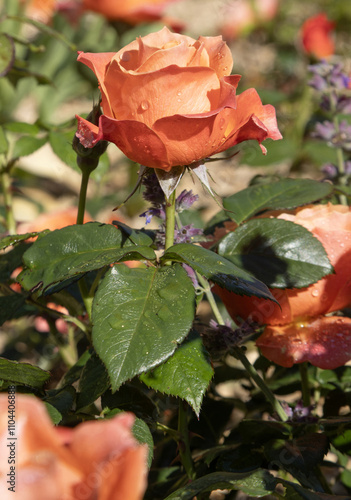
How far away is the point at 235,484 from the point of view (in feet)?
1.69

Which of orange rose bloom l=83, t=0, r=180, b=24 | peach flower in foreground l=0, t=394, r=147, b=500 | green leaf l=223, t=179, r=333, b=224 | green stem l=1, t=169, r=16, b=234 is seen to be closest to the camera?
peach flower in foreground l=0, t=394, r=147, b=500

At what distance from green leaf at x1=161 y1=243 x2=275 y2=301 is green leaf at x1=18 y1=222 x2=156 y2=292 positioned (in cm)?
5

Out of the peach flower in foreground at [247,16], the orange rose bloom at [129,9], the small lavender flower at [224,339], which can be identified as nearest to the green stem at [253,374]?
the small lavender flower at [224,339]

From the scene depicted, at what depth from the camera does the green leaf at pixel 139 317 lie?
47 centimetres

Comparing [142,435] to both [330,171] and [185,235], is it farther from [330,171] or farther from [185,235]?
[330,171]

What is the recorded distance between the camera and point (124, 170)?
98.0 inches

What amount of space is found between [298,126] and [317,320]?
1.75 meters

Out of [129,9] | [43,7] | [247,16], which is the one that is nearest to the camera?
[129,9]

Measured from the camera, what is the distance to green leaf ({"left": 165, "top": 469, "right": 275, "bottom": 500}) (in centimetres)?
51

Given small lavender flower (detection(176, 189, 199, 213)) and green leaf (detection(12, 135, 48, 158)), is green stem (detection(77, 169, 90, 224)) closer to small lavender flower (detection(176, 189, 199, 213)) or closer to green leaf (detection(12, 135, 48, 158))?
small lavender flower (detection(176, 189, 199, 213))

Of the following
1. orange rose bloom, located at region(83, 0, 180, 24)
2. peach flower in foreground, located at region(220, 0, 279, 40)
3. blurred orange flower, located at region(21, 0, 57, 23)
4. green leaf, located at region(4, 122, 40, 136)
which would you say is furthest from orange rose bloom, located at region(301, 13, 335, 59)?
green leaf, located at region(4, 122, 40, 136)

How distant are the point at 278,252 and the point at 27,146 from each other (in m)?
0.51

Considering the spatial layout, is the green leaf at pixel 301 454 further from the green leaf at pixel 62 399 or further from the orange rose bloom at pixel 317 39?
the orange rose bloom at pixel 317 39

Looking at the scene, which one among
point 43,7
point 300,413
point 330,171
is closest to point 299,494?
point 300,413
